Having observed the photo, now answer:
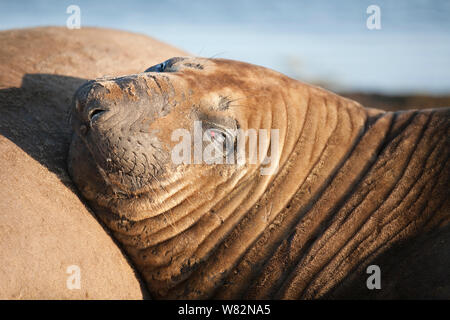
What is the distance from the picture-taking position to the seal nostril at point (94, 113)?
2.52m

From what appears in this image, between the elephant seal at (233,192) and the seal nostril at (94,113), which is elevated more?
the seal nostril at (94,113)

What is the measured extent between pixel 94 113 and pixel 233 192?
0.88m

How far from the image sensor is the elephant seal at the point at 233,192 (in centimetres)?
259

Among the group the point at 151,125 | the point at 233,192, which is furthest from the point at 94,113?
the point at 233,192

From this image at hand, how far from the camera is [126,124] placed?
2.54 meters

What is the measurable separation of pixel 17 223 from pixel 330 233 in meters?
1.62

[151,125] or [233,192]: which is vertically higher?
[151,125]

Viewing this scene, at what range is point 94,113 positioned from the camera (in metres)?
2.54

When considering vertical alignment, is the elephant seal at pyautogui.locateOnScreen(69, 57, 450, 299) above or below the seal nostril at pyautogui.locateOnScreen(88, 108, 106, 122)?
below

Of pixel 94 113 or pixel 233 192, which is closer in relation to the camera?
pixel 94 113

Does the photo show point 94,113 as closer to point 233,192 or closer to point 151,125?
point 151,125

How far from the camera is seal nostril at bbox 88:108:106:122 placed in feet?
8.25

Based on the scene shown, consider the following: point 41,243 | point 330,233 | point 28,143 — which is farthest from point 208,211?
point 28,143
